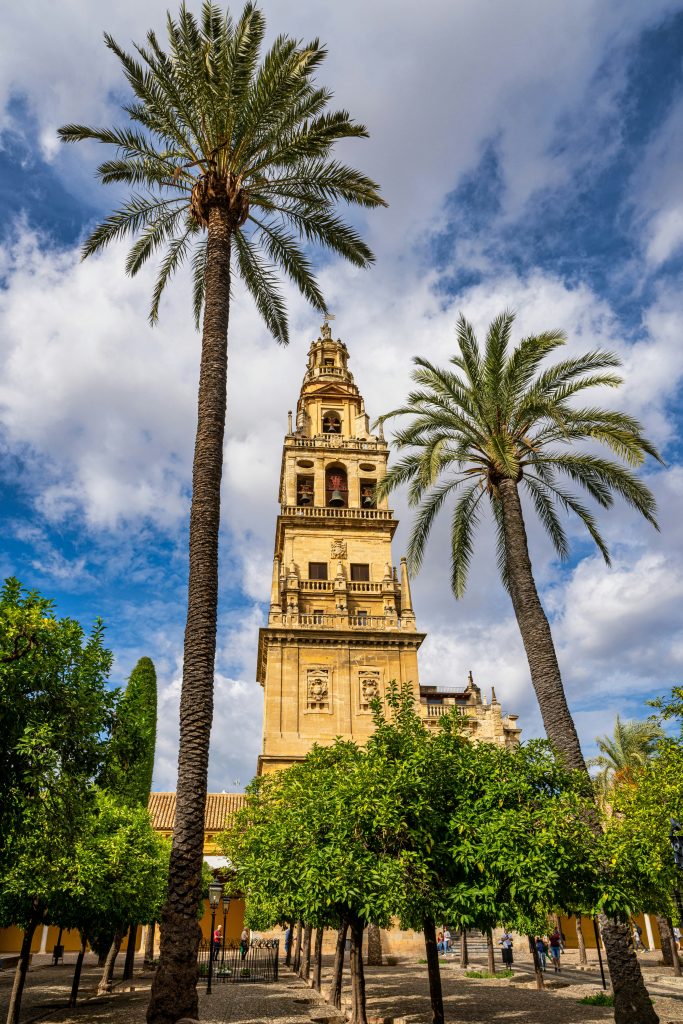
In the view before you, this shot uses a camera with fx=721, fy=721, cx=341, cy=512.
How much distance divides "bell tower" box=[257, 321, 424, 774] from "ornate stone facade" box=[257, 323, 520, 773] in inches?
1.9

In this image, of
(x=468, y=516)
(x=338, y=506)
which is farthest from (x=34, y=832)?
(x=338, y=506)

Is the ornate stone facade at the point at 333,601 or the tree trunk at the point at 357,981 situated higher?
the ornate stone facade at the point at 333,601

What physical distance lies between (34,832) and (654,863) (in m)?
10.1

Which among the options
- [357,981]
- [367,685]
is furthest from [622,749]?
[357,981]

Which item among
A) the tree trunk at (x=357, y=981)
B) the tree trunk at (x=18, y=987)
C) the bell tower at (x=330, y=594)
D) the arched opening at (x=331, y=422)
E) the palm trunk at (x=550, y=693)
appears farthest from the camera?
the arched opening at (x=331, y=422)

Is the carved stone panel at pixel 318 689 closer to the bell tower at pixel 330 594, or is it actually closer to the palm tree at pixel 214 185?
the bell tower at pixel 330 594

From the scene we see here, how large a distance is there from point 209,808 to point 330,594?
709 inches

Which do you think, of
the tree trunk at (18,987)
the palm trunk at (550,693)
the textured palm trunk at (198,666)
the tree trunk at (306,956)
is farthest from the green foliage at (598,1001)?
the tree trunk at (18,987)

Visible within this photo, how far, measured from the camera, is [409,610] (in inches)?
1400

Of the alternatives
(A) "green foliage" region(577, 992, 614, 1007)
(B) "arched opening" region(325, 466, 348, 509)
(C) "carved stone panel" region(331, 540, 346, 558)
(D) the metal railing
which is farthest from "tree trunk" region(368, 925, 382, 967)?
(B) "arched opening" region(325, 466, 348, 509)

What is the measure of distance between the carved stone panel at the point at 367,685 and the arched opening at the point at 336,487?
366 inches

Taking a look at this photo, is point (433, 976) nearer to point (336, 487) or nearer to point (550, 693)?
point (550, 693)

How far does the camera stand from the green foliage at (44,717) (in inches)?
408

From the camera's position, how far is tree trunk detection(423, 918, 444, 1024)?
37.1ft
